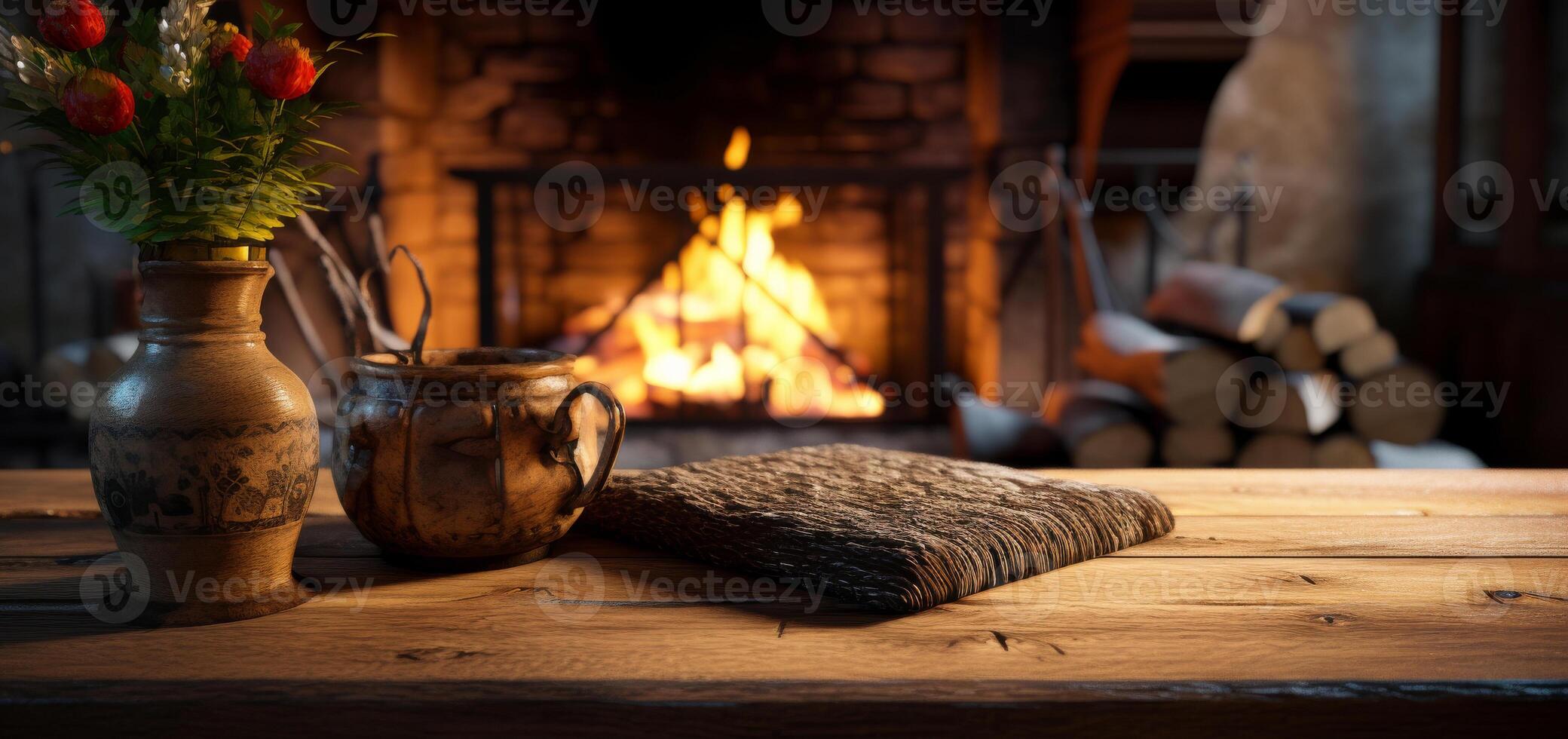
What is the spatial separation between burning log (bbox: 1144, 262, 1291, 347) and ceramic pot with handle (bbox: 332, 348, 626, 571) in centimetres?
183

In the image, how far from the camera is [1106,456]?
8.01ft

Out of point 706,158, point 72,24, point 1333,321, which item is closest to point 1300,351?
point 1333,321

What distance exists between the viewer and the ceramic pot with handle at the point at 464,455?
0.87 metres

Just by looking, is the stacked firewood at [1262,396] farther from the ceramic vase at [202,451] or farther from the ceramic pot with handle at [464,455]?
the ceramic vase at [202,451]

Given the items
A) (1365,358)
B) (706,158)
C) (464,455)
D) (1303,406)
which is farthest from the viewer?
(706,158)

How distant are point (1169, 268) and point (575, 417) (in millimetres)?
2569

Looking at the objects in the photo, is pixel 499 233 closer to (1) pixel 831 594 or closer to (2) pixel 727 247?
(2) pixel 727 247

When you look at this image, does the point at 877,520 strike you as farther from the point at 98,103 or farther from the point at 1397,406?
the point at 1397,406

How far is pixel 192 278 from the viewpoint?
80 centimetres

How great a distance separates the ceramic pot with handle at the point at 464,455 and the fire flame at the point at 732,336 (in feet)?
7.36

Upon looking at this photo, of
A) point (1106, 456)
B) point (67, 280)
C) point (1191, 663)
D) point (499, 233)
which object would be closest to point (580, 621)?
point (1191, 663)

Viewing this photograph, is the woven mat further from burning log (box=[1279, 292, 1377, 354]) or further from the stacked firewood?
burning log (box=[1279, 292, 1377, 354])

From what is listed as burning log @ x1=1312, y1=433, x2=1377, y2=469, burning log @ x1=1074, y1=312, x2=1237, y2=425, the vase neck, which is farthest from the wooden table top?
burning log @ x1=1312, y1=433, x2=1377, y2=469

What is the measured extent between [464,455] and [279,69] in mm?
291
